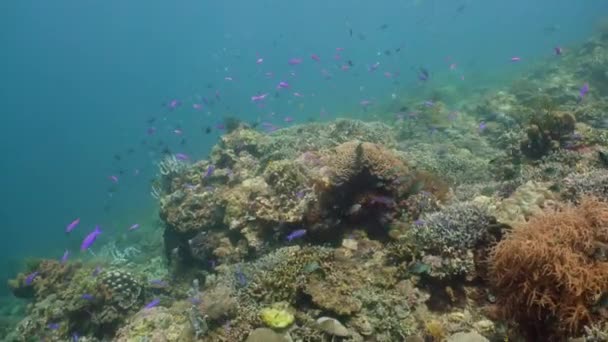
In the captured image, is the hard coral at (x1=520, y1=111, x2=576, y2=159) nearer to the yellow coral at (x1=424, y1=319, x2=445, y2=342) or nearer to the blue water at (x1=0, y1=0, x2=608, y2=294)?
the yellow coral at (x1=424, y1=319, x2=445, y2=342)

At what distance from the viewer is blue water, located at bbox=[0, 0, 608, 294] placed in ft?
182

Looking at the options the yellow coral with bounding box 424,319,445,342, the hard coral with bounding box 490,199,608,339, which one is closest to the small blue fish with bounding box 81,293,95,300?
the yellow coral with bounding box 424,319,445,342

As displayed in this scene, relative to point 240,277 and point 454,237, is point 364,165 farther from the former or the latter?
point 240,277

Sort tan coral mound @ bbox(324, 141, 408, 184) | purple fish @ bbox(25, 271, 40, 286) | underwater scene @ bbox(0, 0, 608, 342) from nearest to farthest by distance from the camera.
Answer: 1. underwater scene @ bbox(0, 0, 608, 342)
2. tan coral mound @ bbox(324, 141, 408, 184)
3. purple fish @ bbox(25, 271, 40, 286)

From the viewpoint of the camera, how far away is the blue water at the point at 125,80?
55.3m

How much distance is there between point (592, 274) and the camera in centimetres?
380

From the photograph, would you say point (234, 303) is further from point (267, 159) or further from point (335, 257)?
point (267, 159)

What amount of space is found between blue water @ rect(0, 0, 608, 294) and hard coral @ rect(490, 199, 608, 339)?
28688 millimetres

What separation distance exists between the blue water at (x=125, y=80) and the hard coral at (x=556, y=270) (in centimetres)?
2869

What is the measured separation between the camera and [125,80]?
558ft

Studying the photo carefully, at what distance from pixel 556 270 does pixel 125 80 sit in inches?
7434

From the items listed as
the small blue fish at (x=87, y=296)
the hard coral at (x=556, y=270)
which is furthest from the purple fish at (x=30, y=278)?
the hard coral at (x=556, y=270)

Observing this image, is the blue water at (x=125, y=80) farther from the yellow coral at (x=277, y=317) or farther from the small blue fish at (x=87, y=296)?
the yellow coral at (x=277, y=317)

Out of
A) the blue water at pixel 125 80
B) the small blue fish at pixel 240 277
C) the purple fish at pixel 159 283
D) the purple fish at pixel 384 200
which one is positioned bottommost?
the blue water at pixel 125 80
